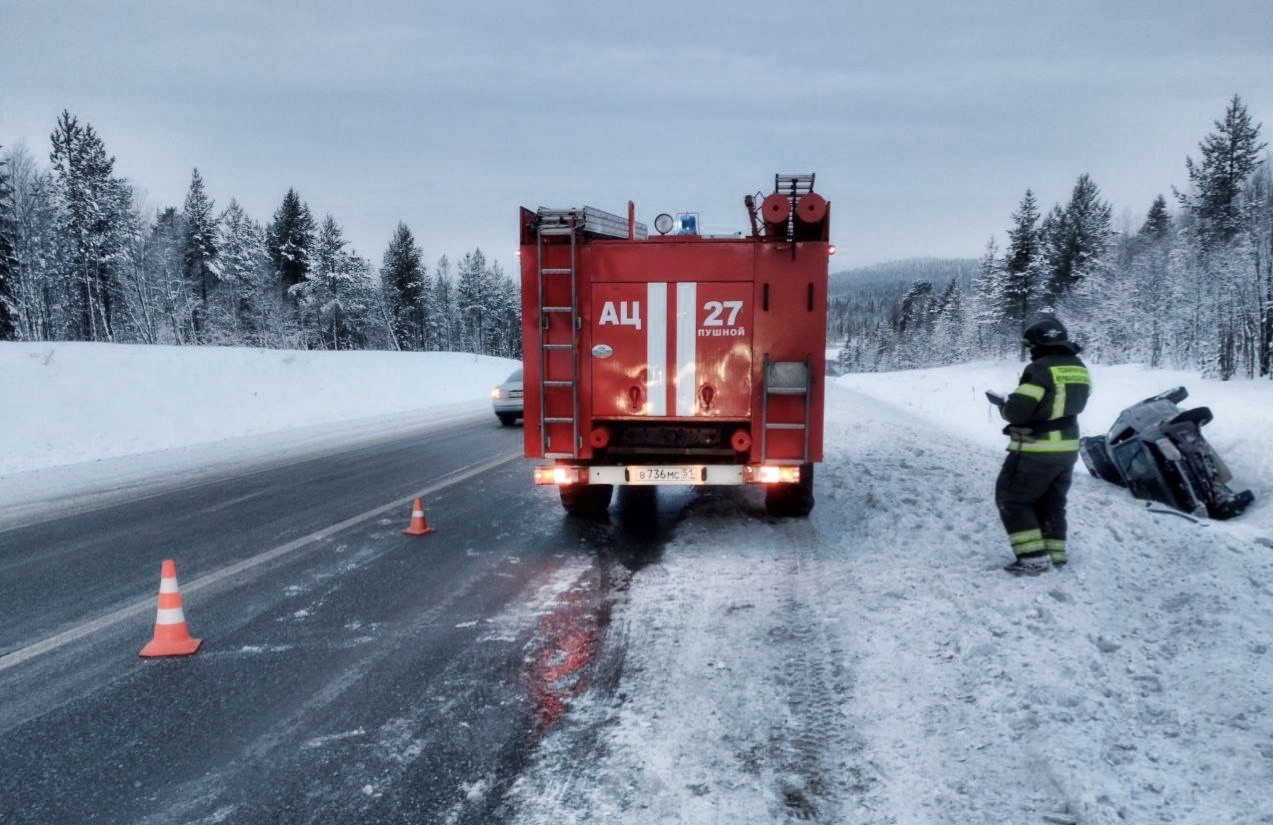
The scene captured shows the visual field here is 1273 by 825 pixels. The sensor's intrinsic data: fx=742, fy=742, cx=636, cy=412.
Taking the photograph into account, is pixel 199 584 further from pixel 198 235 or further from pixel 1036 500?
pixel 198 235

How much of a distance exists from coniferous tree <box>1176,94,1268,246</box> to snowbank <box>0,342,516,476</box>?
4150 centimetres

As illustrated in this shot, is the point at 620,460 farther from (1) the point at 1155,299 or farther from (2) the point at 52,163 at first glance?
(1) the point at 1155,299

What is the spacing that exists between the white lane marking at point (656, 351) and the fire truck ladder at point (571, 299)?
65 centimetres

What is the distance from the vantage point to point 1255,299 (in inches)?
1586

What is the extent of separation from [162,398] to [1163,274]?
68.0 metres

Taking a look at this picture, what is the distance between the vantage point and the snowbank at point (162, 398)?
49.3 feet

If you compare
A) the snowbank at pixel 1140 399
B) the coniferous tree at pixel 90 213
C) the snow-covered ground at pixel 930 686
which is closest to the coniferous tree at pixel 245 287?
the coniferous tree at pixel 90 213

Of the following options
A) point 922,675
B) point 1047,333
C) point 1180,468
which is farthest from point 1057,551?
point 1180,468

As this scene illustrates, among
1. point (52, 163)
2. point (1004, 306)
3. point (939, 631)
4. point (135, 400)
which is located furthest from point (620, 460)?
point (1004, 306)

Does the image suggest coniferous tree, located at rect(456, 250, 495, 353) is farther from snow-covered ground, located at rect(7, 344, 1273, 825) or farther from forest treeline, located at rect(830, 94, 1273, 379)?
snow-covered ground, located at rect(7, 344, 1273, 825)

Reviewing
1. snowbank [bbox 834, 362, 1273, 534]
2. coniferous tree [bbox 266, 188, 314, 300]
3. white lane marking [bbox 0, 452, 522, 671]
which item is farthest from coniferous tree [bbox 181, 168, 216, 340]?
white lane marking [bbox 0, 452, 522, 671]

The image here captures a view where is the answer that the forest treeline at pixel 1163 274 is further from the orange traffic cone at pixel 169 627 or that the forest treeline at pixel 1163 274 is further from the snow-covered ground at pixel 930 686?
the orange traffic cone at pixel 169 627

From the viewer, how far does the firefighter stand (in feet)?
17.6

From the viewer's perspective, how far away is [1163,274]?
193 ft
